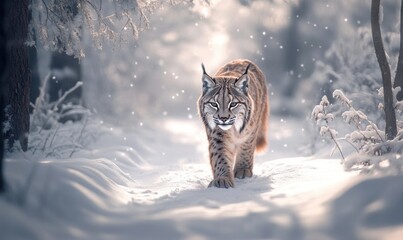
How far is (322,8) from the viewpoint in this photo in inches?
805

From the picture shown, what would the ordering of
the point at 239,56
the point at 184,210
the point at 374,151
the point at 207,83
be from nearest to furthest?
the point at 184,210 → the point at 374,151 → the point at 207,83 → the point at 239,56

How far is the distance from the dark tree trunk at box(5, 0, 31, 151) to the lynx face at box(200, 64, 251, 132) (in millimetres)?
2260

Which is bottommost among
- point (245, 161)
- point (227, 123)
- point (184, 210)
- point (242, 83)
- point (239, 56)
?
point (184, 210)

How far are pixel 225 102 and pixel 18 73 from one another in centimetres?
260

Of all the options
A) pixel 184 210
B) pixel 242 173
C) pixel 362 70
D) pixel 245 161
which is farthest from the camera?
pixel 362 70

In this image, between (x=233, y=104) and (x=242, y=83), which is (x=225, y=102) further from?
(x=242, y=83)

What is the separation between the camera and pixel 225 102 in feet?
18.9

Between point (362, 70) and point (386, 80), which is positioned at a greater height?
point (362, 70)

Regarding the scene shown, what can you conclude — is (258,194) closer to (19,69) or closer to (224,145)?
(224,145)

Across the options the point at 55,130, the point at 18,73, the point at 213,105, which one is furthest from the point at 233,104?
the point at 55,130

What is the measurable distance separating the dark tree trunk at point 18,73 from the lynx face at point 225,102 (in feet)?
7.42

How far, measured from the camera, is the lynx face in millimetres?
5758

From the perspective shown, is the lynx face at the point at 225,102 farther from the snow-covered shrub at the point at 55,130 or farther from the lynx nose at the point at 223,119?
the snow-covered shrub at the point at 55,130

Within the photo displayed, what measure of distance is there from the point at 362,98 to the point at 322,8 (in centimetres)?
1038
